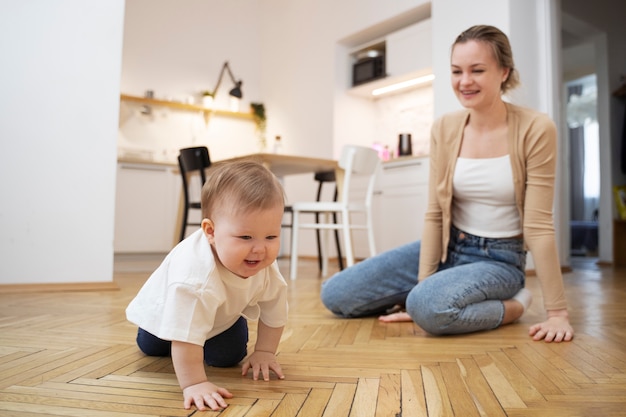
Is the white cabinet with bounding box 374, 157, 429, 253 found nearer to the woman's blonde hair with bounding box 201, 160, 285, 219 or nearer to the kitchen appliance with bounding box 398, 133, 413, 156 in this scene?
the kitchen appliance with bounding box 398, 133, 413, 156

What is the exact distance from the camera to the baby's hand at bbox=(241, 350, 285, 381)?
1010 millimetres

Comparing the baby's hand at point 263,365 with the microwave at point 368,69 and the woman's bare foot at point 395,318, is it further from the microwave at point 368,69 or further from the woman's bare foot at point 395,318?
the microwave at point 368,69

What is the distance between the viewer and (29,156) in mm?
2492

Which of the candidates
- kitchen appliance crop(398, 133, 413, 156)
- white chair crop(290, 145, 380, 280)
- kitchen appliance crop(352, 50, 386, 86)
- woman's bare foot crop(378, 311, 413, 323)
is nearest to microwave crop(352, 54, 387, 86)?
kitchen appliance crop(352, 50, 386, 86)

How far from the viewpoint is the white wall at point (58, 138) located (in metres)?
2.47

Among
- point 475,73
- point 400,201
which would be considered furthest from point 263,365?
point 400,201

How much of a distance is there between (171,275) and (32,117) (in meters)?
2.02

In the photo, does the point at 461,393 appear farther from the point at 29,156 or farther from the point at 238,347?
the point at 29,156

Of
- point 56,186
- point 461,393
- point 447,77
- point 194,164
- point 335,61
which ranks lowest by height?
point 461,393

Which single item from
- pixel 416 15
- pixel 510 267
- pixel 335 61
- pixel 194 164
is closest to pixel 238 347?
pixel 510 267

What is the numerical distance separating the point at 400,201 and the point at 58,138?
2.82 m

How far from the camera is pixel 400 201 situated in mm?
4531

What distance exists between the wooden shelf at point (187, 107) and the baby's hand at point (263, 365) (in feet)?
16.1

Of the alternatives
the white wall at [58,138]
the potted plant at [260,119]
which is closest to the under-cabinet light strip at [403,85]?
the potted plant at [260,119]
